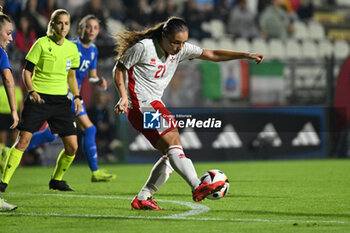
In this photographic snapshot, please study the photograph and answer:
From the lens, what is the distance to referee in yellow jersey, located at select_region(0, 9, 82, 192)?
7855 mm

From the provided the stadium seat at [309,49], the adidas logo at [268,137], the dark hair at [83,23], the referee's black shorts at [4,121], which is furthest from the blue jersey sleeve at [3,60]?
the stadium seat at [309,49]

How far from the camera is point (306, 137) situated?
587 inches

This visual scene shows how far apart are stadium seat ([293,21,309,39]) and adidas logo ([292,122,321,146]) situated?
6793 millimetres

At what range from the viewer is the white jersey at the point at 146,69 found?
6.40m

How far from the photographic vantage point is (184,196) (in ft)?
25.8

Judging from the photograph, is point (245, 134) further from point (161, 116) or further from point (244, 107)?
point (161, 116)

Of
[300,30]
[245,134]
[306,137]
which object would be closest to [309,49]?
[300,30]

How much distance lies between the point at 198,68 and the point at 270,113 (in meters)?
1.85

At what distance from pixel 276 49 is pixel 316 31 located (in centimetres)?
283

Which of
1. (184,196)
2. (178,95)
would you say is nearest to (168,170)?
(184,196)

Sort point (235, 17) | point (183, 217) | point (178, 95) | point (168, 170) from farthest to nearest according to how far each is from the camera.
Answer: point (235, 17) < point (178, 95) < point (168, 170) < point (183, 217)

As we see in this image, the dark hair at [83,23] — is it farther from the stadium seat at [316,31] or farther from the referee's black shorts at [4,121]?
the stadium seat at [316,31]

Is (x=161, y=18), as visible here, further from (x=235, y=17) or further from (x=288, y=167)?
(x=288, y=167)

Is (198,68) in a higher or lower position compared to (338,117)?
higher
